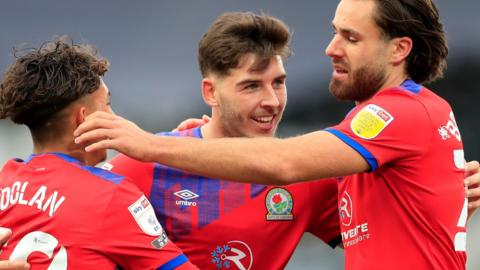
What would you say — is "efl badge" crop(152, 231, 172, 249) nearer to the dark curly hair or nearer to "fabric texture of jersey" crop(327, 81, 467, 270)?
the dark curly hair

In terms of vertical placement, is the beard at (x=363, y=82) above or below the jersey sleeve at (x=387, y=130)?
above

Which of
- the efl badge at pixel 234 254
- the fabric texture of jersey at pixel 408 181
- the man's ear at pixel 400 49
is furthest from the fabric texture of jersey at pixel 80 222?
the man's ear at pixel 400 49

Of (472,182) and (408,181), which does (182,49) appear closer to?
(472,182)

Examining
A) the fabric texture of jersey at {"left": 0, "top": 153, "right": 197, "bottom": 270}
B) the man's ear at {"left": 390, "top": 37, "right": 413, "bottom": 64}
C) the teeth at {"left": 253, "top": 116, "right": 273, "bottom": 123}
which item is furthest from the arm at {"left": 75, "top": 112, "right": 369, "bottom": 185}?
the teeth at {"left": 253, "top": 116, "right": 273, "bottom": 123}

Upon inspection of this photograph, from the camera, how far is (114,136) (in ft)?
10.3

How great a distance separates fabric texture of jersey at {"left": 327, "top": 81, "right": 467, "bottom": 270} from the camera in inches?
128

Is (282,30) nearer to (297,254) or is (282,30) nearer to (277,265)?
(277,265)

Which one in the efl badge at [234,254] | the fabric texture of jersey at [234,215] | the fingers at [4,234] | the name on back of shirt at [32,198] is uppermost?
the name on back of shirt at [32,198]

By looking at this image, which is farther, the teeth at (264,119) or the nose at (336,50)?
the teeth at (264,119)

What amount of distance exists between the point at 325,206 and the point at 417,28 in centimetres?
101

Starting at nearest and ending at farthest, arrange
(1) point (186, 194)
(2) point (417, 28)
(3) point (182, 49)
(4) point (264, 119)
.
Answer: (2) point (417, 28), (1) point (186, 194), (4) point (264, 119), (3) point (182, 49)

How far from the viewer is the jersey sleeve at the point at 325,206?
13.2ft

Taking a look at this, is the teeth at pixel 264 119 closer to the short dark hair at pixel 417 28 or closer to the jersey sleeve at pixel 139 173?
the jersey sleeve at pixel 139 173

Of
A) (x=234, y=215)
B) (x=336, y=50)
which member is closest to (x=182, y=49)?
(x=234, y=215)
